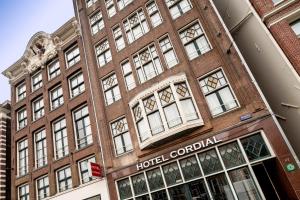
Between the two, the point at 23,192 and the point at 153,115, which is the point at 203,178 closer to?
the point at 153,115

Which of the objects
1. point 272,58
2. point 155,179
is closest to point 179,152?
point 155,179

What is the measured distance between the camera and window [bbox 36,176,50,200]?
61.5 ft

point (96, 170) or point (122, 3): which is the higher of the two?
point (122, 3)

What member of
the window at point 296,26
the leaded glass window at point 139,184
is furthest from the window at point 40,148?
the window at point 296,26

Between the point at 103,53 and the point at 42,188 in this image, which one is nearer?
the point at 103,53

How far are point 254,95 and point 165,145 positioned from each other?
5105 millimetres

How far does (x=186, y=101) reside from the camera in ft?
43.7

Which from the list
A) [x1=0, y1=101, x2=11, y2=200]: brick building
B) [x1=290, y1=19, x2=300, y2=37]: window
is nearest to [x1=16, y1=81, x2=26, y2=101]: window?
[x1=0, y1=101, x2=11, y2=200]: brick building

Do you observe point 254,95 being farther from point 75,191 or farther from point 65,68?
point 65,68

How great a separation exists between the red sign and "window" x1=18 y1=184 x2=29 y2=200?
8877mm

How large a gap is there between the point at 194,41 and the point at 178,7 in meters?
3.10

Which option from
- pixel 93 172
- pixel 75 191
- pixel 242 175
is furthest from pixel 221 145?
pixel 75 191

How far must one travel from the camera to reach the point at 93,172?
14.5m

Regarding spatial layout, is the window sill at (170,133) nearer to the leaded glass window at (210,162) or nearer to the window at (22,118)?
the leaded glass window at (210,162)
